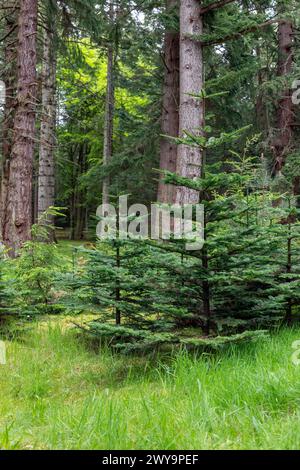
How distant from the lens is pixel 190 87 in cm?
726

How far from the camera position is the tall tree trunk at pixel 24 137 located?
7.33 metres

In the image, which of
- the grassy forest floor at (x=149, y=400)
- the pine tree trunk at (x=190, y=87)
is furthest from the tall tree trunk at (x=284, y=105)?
the grassy forest floor at (x=149, y=400)

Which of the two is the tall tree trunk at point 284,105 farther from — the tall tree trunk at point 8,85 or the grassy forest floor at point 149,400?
the grassy forest floor at point 149,400

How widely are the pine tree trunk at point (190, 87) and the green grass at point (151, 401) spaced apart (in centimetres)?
355

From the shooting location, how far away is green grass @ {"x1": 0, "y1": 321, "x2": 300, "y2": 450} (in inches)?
89.3

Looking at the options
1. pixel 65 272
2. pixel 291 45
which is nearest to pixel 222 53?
pixel 291 45

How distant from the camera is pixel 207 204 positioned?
3799 mm

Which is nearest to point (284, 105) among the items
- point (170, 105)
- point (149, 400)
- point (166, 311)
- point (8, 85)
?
point (170, 105)

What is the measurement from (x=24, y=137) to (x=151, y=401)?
597cm

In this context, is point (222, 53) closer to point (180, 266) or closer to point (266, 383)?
point (180, 266)

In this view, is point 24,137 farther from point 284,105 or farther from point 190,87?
point 284,105

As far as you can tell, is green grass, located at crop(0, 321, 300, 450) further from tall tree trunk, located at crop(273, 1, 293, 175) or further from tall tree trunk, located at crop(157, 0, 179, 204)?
tall tree trunk, located at crop(273, 1, 293, 175)

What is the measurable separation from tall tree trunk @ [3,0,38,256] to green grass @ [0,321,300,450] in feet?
11.3

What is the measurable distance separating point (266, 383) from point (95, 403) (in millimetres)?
1126
